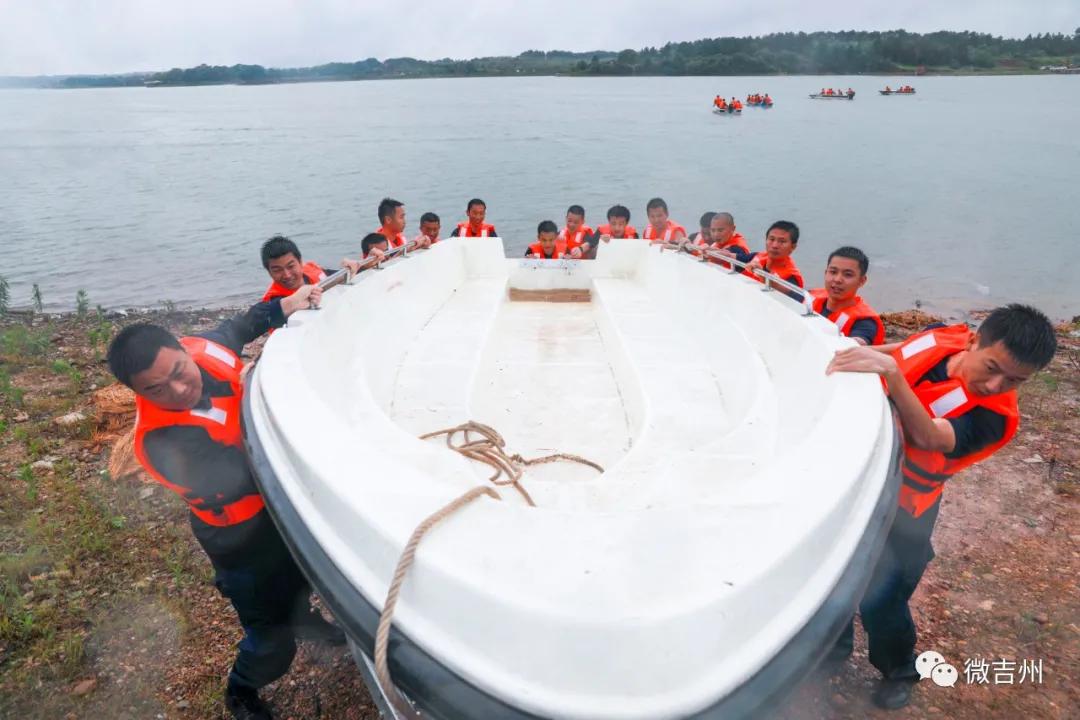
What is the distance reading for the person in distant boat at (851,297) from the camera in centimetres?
267

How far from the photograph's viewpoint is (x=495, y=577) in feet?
3.82

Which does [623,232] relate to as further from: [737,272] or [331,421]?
[331,421]

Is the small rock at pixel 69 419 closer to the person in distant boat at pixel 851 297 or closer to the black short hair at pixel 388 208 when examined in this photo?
the black short hair at pixel 388 208

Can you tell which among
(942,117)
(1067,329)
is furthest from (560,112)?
(1067,329)

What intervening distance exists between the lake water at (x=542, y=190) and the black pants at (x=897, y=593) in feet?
29.0

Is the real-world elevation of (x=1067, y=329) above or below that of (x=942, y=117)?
below

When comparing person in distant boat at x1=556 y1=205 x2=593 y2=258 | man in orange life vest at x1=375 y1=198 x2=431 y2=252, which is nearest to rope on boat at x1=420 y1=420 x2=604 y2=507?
man in orange life vest at x1=375 y1=198 x2=431 y2=252

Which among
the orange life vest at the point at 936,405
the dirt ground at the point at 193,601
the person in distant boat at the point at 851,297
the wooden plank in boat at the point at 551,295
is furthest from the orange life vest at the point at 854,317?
the wooden plank in boat at the point at 551,295

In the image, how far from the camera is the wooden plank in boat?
5.30 m

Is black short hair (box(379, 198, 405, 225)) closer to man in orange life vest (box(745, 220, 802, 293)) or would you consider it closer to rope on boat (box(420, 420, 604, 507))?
man in orange life vest (box(745, 220, 802, 293))

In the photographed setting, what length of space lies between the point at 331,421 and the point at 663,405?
168 centimetres

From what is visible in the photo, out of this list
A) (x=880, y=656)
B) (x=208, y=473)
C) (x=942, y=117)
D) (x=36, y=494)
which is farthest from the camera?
(x=942, y=117)

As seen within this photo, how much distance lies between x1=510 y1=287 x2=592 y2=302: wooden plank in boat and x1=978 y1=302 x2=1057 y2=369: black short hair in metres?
3.83

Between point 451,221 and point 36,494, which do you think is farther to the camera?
point 451,221
